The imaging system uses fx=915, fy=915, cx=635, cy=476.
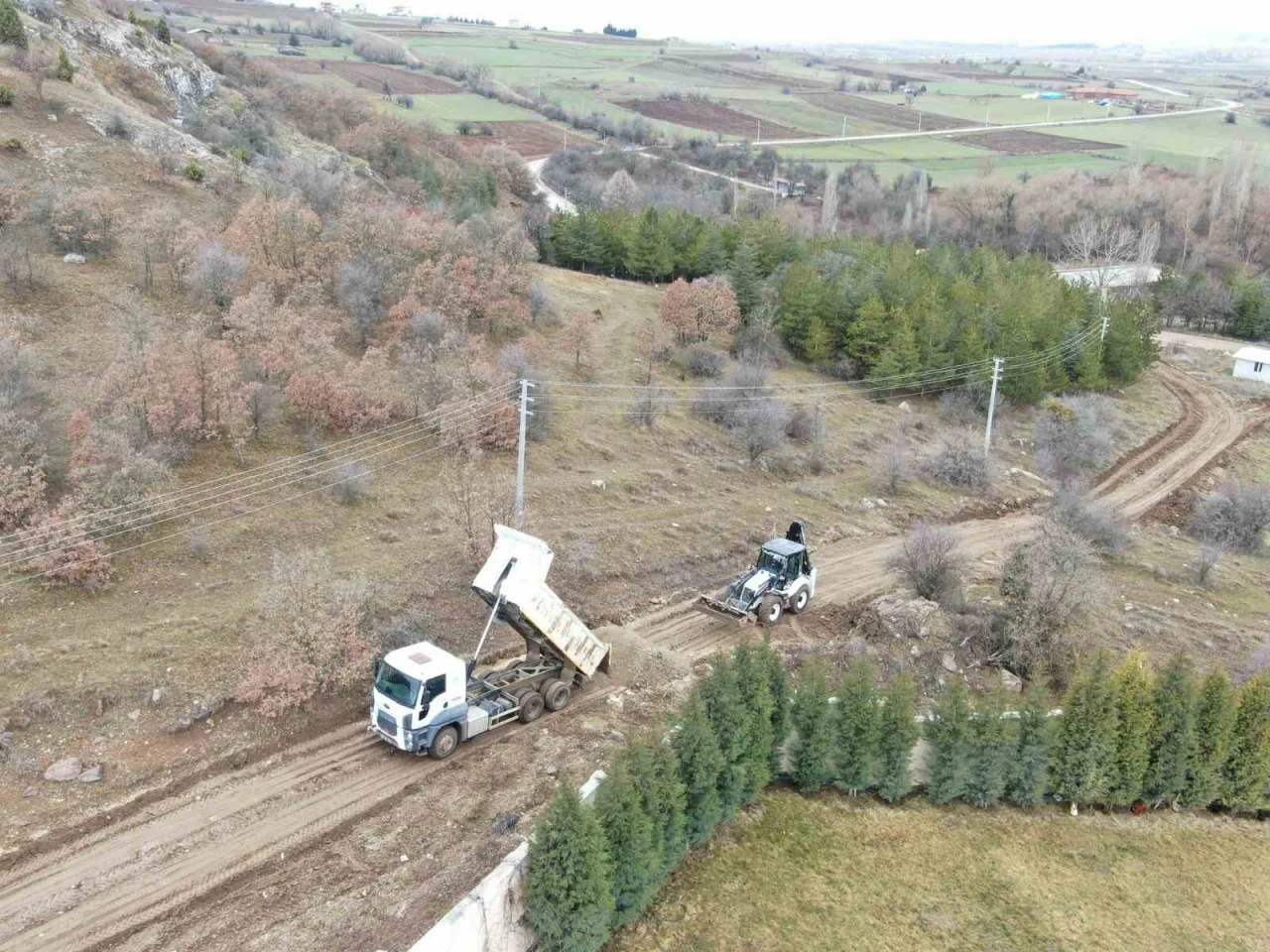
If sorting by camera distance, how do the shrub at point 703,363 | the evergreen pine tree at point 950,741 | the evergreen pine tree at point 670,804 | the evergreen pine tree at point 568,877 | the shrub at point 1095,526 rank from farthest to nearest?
1. the shrub at point 703,363
2. the shrub at point 1095,526
3. the evergreen pine tree at point 950,741
4. the evergreen pine tree at point 670,804
5. the evergreen pine tree at point 568,877

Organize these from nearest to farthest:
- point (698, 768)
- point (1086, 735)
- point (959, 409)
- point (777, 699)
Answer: point (698, 768) < point (777, 699) < point (1086, 735) < point (959, 409)

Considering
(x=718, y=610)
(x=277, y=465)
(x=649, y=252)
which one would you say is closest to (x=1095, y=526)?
(x=718, y=610)

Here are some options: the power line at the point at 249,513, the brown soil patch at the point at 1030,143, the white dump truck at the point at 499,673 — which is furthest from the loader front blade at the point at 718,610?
the brown soil patch at the point at 1030,143

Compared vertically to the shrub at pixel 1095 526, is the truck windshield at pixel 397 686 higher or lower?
higher

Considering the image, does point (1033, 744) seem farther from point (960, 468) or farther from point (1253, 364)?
point (1253, 364)

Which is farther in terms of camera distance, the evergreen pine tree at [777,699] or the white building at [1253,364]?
the white building at [1253,364]

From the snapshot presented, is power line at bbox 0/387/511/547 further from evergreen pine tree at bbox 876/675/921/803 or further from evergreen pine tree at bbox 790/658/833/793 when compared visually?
evergreen pine tree at bbox 876/675/921/803

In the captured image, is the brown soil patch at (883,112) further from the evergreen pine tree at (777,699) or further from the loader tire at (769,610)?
the evergreen pine tree at (777,699)
